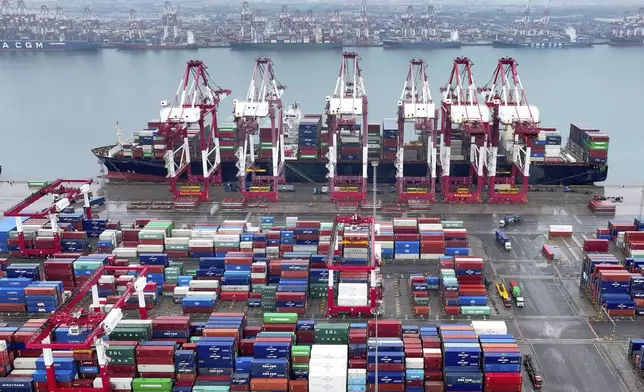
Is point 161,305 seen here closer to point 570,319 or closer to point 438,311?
Result: point 438,311

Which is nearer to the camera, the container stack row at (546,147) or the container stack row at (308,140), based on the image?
the container stack row at (546,147)

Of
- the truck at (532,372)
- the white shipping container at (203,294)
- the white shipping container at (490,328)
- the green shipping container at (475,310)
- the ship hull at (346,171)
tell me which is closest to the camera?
the truck at (532,372)

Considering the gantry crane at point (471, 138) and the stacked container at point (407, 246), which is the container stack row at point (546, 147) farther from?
the stacked container at point (407, 246)

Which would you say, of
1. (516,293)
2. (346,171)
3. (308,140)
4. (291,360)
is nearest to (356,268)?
(291,360)

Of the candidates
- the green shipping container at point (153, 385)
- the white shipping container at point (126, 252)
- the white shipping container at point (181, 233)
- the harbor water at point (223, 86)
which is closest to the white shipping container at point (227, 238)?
the white shipping container at point (181, 233)

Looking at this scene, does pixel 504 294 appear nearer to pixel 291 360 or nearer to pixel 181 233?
pixel 291 360

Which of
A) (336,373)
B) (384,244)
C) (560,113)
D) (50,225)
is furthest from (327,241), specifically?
(560,113)

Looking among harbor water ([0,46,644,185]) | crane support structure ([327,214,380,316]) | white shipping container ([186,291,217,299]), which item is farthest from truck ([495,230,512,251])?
harbor water ([0,46,644,185])

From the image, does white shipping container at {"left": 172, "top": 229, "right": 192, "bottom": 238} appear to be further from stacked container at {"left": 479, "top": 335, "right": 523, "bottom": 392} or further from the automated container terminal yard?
stacked container at {"left": 479, "top": 335, "right": 523, "bottom": 392}

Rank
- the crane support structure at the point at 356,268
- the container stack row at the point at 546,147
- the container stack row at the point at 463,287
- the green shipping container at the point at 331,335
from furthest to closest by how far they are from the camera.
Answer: the container stack row at the point at 546,147 < the container stack row at the point at 463,287 < the crane support structure at the point at 356,268 < the green shipping container at the point at 331,335
